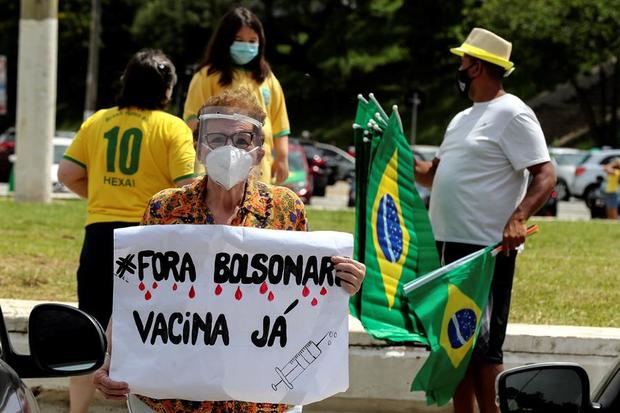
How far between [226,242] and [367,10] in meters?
55.5

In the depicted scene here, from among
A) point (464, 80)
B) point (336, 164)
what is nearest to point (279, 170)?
point (464, 80)

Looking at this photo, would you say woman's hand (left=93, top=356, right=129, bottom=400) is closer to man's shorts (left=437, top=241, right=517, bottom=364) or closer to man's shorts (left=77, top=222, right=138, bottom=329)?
man's shorts (left=77, top=222, right=138, bottom=329)

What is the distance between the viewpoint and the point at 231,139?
12.3 ft

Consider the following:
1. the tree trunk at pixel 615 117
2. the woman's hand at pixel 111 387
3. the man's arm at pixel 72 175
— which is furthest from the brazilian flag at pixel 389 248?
the tree trunk at pixel 615 117

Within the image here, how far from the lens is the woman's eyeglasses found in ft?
12.3

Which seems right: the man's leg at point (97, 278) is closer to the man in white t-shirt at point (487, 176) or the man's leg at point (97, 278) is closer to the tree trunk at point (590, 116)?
the man in white t-shirt at point (487, 176)

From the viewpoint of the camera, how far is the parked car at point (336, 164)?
36756 mm

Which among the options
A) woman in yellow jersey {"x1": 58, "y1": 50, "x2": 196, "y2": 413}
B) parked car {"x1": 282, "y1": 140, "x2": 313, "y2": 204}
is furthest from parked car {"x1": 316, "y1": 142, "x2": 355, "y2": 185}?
woman in yellow jersey {"x1": 58, "y1": 50, "x2": 196, "y2": 413}

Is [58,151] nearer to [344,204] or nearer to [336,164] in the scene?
[344,204]

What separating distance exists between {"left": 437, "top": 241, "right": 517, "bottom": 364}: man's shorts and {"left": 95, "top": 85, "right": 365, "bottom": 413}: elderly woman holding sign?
87.8 inches

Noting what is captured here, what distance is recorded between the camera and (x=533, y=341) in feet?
20.9

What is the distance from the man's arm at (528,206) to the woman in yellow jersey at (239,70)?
1.44 metres

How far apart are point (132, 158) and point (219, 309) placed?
228cm

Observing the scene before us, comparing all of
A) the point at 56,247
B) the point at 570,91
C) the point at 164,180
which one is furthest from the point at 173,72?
the point at 570,91
